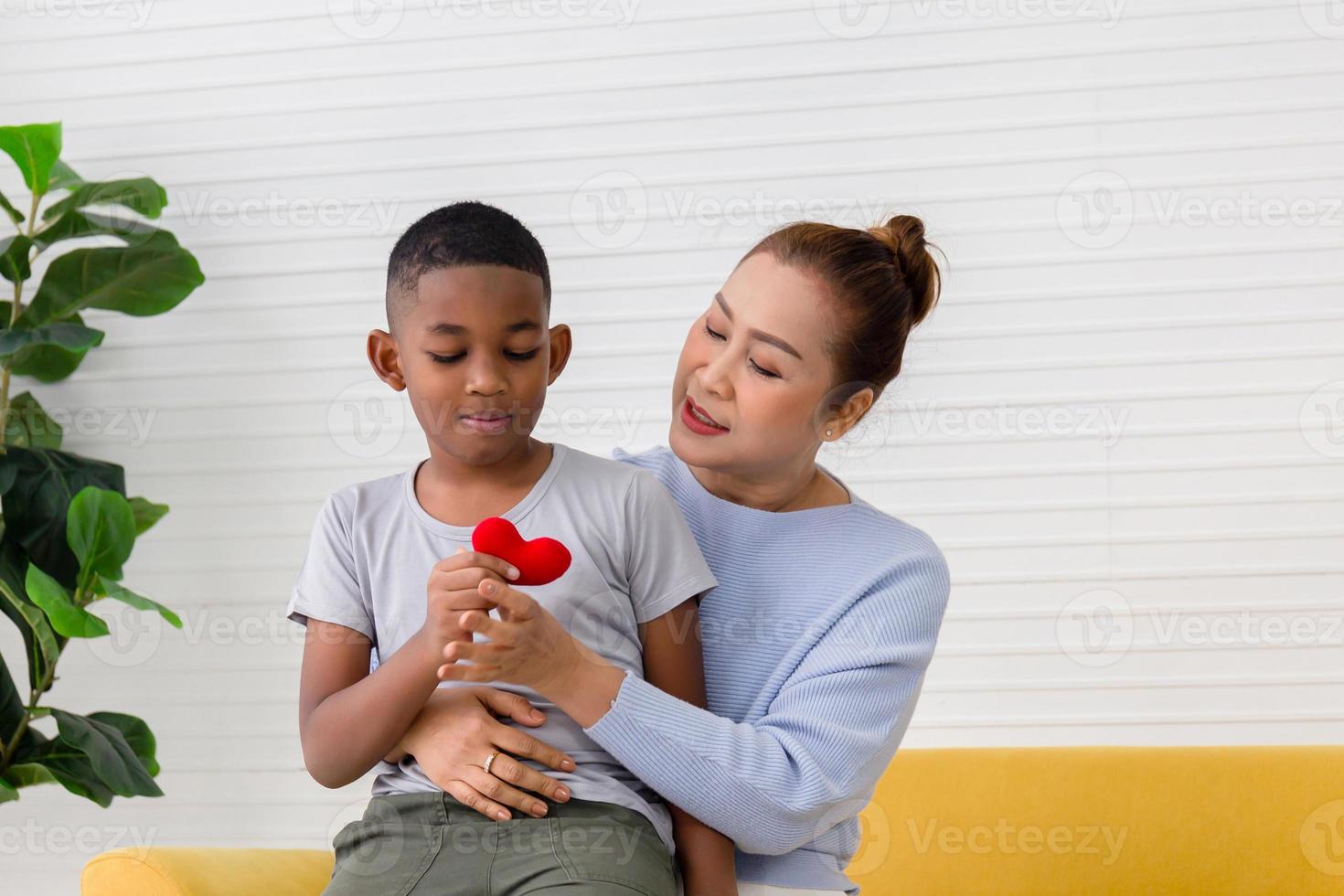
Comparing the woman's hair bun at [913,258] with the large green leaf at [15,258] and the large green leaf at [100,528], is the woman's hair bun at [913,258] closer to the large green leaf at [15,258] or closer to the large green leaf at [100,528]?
the large green leaf at [100,528]

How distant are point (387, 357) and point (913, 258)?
67 centimetres

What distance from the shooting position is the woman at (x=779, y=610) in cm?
132

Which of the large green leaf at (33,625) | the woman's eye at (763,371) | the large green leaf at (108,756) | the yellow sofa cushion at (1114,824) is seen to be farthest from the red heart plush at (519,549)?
the large green leaf at (33,625)

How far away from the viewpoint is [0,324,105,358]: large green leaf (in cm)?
285

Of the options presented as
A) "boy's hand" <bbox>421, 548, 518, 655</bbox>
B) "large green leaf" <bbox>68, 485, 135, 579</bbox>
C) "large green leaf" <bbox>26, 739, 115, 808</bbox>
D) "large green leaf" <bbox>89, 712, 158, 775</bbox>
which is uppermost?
"boy's hand" <bbox>421, 548, 518, 655</bbox>

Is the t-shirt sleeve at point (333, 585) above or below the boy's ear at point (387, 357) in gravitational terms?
below

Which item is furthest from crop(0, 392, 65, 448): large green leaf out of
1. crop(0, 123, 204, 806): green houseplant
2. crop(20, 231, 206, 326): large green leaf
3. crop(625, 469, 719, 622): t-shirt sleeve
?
crop(625, 469, 719, 622): t-shirt sleeve

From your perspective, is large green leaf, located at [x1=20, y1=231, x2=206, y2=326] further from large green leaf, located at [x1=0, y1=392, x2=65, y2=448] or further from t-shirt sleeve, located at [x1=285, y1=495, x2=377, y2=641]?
t-shirt sleeve, located at [x1=285, y1=495, x2=377, y2=641]

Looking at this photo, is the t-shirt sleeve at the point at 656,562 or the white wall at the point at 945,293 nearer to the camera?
the t-shirt sleeve at the point at 656,562

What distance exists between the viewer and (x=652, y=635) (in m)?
1.43

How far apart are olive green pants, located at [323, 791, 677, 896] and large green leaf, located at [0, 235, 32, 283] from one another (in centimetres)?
209

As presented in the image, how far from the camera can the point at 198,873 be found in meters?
1.63

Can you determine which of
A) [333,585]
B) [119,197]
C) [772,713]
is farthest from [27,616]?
[772,713]

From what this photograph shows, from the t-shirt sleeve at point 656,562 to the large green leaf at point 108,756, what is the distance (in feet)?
5.42
